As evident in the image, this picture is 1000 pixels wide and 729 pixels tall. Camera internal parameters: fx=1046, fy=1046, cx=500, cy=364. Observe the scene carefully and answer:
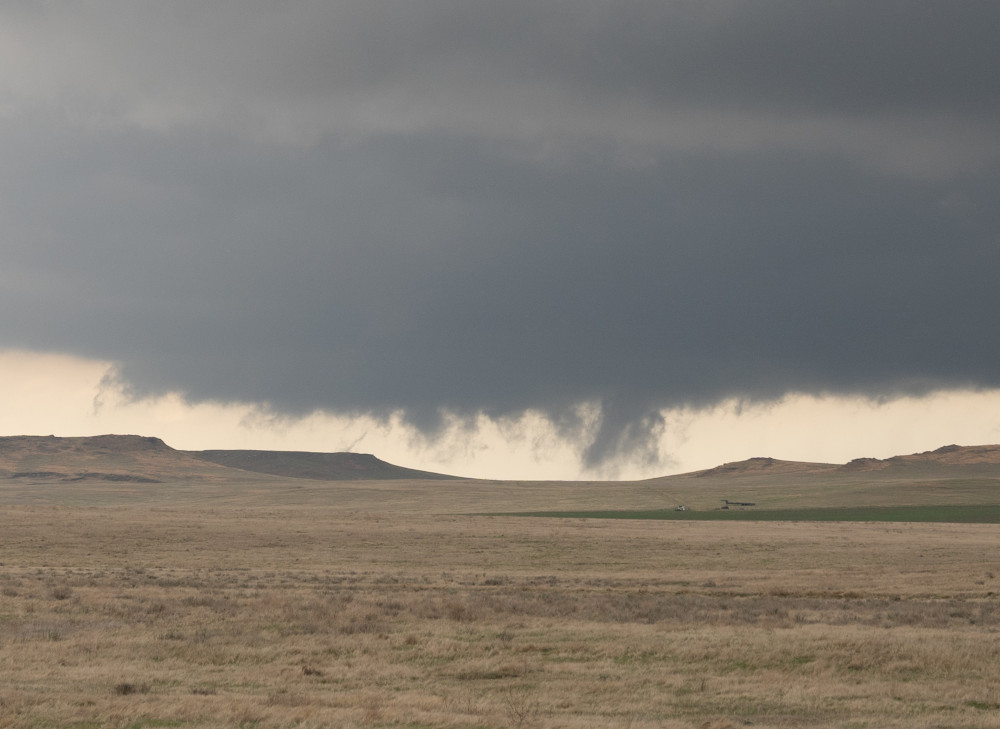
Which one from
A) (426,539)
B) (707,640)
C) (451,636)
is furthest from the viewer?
(426,539)

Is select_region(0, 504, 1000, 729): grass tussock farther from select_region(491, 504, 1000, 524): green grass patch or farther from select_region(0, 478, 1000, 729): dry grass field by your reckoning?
select_region(491, 504, 1000, 524): green grass patch

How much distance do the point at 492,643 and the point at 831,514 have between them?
11822cm

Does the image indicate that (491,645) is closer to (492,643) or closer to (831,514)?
(492,643)

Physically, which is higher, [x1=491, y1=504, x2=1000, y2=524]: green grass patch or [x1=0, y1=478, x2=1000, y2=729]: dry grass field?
[x1=0, y1=478, x2=1000, y2=729]: dry grass field

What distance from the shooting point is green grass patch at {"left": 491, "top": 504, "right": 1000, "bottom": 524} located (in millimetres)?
128125

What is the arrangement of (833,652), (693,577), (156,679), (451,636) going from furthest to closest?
(693,577) → (451,636) → (833,652) → (156,679)

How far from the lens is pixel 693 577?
55.5 m

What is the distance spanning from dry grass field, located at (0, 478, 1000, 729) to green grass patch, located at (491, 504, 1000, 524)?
65.2 meters

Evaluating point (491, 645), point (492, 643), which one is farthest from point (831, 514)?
point (491, 645)

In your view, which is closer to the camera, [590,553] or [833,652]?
[833,652]

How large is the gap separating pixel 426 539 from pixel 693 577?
113 ft

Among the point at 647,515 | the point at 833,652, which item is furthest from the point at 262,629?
the point at 647,515

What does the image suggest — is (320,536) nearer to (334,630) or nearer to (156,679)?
(334,630)

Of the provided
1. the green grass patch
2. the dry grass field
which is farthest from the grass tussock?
the green grass patch
